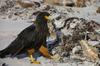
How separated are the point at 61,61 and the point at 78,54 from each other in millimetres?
463

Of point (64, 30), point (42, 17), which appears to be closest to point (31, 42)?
point (42, 17)

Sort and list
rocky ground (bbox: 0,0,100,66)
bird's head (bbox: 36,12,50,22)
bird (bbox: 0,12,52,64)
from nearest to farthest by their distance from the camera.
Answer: rocky ground (bbox: 0,0,100,66), bird (bbox: 0,12,52,64), bird's head (bbox: 36,12,50,22)

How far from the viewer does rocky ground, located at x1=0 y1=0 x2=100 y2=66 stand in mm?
6969

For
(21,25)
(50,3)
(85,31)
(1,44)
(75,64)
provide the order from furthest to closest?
(50,3), (21,25), (85,31), (1,44), (75,64)

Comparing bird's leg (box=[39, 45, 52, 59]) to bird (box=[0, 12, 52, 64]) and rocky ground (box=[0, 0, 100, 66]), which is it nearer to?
bird (box=[0, 12, 52, 64])

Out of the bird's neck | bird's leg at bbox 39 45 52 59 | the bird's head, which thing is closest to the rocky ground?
bird's leg at bbox 39 45 52 59

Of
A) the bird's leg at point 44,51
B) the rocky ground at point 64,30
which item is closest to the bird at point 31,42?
the bird's leg at point 44,51

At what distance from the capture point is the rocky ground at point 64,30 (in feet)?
22.9

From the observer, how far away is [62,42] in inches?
307

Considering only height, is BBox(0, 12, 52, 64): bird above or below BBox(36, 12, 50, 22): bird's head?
below

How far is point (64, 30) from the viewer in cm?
857

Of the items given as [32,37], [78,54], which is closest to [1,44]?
[32,37]

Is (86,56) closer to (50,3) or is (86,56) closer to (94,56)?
(94,56)

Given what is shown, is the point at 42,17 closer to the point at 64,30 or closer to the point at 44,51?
the point at 44,51
